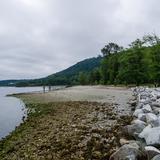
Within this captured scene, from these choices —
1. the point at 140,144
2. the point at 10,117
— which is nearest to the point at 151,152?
the point at 140,144

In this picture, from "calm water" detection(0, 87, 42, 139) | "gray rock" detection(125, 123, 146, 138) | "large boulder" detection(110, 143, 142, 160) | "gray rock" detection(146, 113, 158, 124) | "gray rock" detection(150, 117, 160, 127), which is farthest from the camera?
"calm water" detection(0, 87, 42, 139)

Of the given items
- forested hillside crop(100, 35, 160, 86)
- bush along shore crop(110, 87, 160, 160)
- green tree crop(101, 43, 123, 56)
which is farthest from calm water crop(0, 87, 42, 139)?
green tree crop(101, 43, 123, 56)

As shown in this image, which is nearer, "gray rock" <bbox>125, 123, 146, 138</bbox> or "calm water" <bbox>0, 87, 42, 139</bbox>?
"gray rock" <bbox>125, 123, 146, 138</bbox>

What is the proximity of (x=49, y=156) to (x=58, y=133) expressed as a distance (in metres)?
3.67

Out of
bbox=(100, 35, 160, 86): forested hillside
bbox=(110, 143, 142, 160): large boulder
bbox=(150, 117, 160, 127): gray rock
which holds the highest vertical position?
bbox=(100, 35, 160, 86): forested hillside

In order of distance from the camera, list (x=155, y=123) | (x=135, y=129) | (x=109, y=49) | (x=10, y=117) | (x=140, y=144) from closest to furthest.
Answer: (x=140, y=144) → (x=155, y=123) → (x=135, y=129) → (x=10, y=117) → (x=109, y=49)

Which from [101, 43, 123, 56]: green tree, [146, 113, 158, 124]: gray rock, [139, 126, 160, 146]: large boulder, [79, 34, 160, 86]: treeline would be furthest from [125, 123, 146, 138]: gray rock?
[101, 43, 123, 56]: green tree

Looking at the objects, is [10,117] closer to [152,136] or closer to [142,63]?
[152,136]

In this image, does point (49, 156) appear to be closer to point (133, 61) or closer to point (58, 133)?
point (58, 133)

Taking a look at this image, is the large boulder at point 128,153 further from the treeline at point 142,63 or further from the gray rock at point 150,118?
the treeline at point 142,63

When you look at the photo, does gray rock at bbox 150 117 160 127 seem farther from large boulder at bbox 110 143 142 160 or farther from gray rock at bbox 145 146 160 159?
gray rock at bbox 145 146 160 159

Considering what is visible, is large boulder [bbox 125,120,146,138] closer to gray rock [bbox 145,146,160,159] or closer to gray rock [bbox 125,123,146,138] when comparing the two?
gray rock [bbox 125,123,146,138]

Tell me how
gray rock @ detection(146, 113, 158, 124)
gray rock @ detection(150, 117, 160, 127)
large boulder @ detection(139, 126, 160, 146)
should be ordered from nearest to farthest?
large boulder @ detection(139, 126, 160, 146)
gray rock @ detection(150, 117, 160, 127)
gray rock @ detection(146, 113, 158, 124)

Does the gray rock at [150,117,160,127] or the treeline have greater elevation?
the treeline
